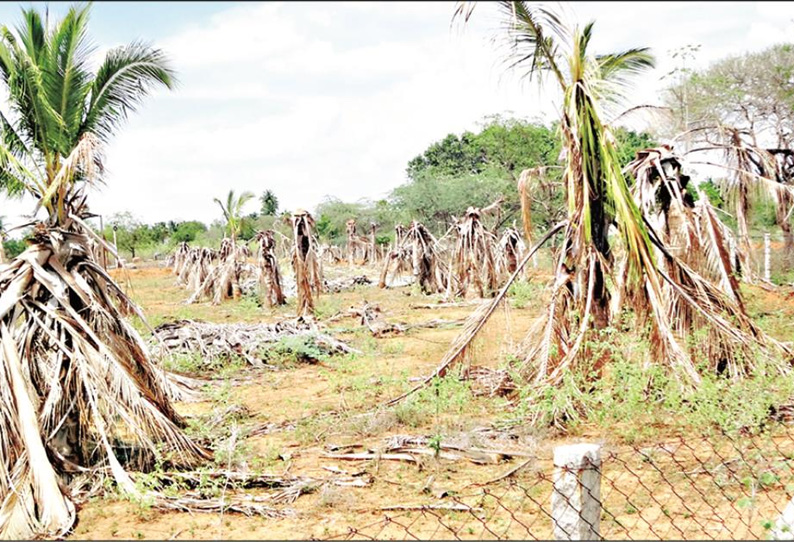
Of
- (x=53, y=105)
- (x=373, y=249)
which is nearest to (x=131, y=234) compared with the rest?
(x=373, y=249)

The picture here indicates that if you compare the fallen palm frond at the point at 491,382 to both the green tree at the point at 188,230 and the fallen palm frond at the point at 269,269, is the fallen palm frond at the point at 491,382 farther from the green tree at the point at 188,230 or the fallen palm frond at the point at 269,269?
the green tree at the point at 188,230

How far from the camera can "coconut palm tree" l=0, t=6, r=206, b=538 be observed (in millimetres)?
4445

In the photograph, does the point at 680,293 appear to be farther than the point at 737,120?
No

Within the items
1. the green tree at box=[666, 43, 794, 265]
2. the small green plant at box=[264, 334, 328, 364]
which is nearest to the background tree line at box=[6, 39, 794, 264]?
the green tree at box=[666, 43, 794, 265]

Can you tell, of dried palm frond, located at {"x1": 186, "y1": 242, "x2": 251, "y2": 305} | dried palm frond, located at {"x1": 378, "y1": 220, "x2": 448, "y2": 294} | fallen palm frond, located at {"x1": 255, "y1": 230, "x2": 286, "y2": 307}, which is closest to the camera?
fallen palm frond, located at {"x1": 255, "y1": 230, "x2": 286, "y2": 307}

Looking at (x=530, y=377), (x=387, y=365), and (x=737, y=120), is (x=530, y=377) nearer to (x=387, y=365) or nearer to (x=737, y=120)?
(x=387, y=365)

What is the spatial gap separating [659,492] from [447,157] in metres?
40.3

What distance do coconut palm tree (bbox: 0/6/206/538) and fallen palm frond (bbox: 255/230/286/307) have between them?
36.9 ft

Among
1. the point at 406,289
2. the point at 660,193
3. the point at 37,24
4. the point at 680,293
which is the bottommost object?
the point at 406,289

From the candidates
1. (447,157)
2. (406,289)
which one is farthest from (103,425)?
(447,157)

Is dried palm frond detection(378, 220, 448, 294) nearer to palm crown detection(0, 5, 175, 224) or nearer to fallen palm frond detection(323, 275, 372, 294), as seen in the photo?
fallen palm frond detection(323, 275, 372, 294)

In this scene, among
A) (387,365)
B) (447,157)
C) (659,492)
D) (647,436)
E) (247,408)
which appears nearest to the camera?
(659,492)

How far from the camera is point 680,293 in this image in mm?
6125

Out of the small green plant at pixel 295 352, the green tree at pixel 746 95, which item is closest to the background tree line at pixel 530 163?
the green tree at pixel 746 95
